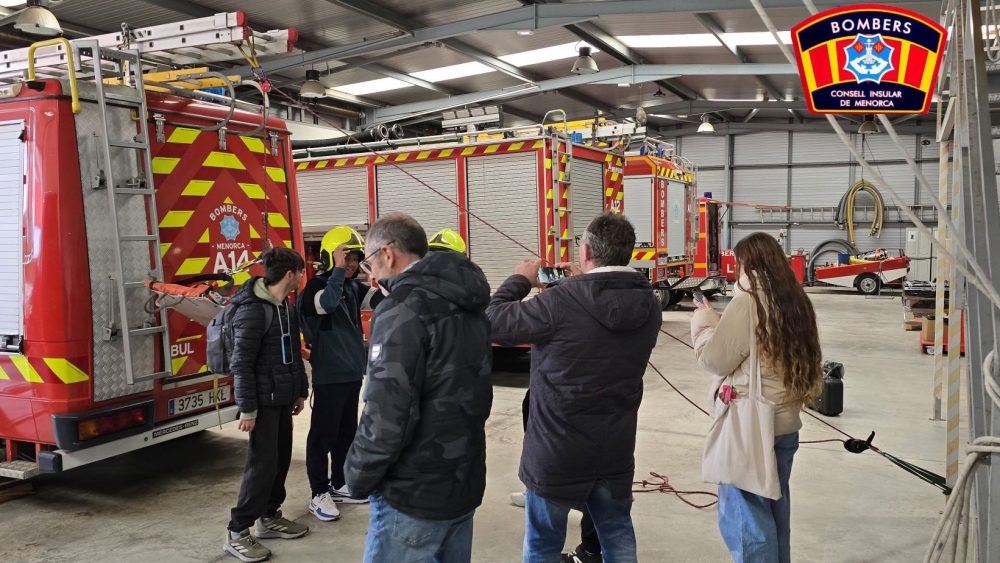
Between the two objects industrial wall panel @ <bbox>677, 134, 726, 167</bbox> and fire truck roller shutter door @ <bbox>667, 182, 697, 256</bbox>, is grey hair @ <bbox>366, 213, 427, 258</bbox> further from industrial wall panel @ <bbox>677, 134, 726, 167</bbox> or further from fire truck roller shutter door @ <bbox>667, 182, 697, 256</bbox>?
industrial wall panel @ <bbox>677, 134, 726, 167</bbox>

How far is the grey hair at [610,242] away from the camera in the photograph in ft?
9.45

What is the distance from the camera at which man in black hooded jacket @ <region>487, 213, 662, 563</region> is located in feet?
9.20

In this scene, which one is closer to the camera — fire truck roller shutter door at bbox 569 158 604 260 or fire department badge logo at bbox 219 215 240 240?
fire department badge logo at bbox 219 215 240 240

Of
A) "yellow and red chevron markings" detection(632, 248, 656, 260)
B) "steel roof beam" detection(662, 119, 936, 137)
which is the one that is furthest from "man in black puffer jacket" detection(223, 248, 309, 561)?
"steel roof beam" detection(662, 119, 936, 137)

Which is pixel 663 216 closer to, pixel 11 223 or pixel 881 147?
pixel 11 223

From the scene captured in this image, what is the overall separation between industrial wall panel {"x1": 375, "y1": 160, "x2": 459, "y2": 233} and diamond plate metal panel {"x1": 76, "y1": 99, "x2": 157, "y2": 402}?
4.45 meters

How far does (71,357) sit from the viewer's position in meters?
4.07

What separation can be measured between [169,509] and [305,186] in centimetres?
619

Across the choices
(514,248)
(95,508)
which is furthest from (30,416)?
(514,248)

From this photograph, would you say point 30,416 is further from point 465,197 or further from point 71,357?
point 465,197

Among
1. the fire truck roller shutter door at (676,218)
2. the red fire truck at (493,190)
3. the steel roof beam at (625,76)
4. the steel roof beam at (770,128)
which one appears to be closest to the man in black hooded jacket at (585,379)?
the red fire truck at (493,190)

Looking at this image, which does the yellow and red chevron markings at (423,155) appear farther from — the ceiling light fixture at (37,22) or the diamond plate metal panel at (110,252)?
the diamond plate metal panel at (110,252)

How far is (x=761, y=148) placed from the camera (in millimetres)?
26000

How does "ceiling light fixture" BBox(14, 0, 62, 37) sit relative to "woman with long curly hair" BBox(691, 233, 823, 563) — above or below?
above
